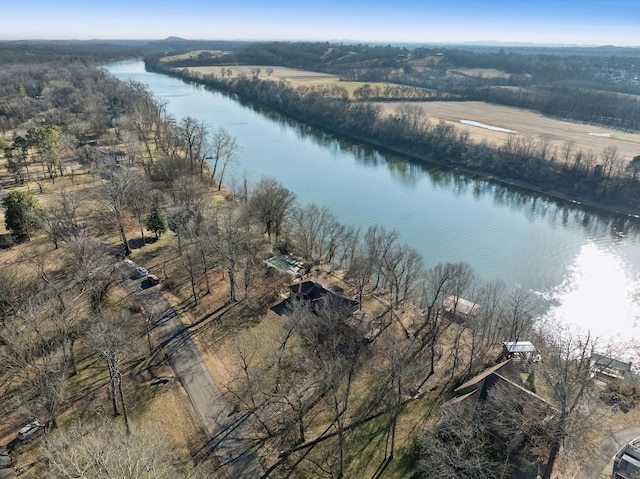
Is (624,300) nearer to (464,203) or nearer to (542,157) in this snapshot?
(464,203)

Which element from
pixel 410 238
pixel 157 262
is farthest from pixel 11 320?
pixel 410 238

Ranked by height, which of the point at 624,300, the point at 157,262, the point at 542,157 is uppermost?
the point at 542,157

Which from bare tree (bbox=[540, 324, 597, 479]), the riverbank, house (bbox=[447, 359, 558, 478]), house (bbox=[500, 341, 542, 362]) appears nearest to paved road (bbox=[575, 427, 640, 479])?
bare tree (bbox=[540, 324, 597, 479])

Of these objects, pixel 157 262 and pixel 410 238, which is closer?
pixel 157 262

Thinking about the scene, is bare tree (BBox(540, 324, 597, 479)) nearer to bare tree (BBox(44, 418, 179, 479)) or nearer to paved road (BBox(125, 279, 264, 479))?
paved road (BBox(125, 279, 264, 479))

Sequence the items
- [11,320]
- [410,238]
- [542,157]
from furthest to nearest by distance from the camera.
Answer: [542,157], [410,238], [11,320]

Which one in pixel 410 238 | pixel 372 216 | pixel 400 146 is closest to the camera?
pixel 410 238

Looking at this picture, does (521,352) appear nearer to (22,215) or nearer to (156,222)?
(156,222)

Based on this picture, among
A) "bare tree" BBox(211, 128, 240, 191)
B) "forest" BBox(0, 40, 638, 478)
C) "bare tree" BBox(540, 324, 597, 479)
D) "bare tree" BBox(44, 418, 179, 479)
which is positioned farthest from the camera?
"bare tree" BBox(211, 128, 240, 191)

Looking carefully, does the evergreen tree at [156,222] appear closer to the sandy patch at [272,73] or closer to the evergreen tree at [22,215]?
the evergreen tree at [22,215]
